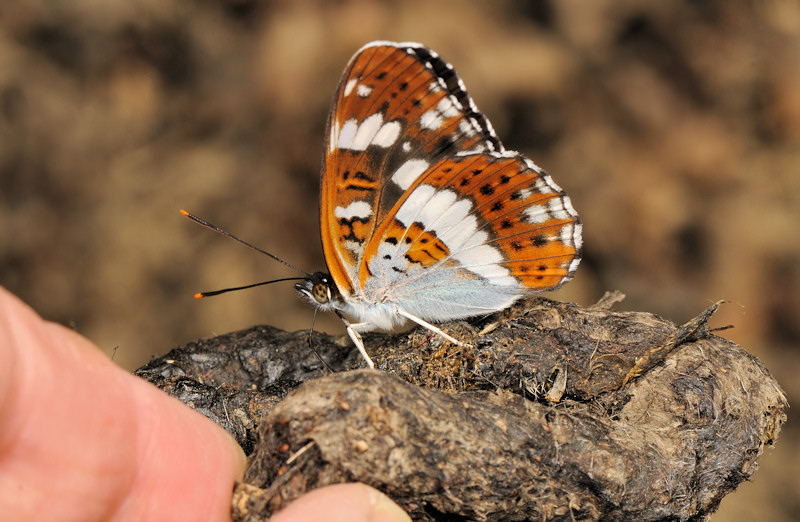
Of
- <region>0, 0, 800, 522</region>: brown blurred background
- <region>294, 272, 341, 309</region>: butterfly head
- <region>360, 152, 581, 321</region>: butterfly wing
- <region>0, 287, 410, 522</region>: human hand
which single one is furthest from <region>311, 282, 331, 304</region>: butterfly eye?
<region>0, 0, 800, 522</region>: brown blurred background

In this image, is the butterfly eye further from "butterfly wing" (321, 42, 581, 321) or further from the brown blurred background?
the brown blurred background

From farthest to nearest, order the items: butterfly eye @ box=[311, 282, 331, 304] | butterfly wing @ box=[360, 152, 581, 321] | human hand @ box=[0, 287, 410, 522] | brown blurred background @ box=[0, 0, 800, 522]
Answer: brown blurred background @ box=[0, 0, 800, 522], butterfly eye @ box=[311, 282, 331, 304], butterfly wing @ box=[360, 152, 581, 321], human hand @ box=[0, 287, 410, 522]

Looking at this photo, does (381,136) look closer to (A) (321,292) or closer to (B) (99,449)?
(A) (321,292)

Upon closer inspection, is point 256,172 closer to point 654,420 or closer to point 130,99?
point 130,99

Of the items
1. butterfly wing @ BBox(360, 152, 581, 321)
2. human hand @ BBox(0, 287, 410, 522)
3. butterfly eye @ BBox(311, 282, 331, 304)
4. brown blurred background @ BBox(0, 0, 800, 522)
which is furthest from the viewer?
brown blurred background @ BBox(0, 0, 800, 522)

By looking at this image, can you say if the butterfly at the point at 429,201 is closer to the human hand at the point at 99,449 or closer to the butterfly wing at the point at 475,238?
the butterfly wing at the point at 475,238

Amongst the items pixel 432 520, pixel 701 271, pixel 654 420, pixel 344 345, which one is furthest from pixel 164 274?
pixel 701 271

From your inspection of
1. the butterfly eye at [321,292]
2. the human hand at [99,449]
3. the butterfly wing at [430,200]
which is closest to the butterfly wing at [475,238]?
the butterfly wing at [430,200]

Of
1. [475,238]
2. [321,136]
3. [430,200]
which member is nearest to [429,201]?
[430,200]
